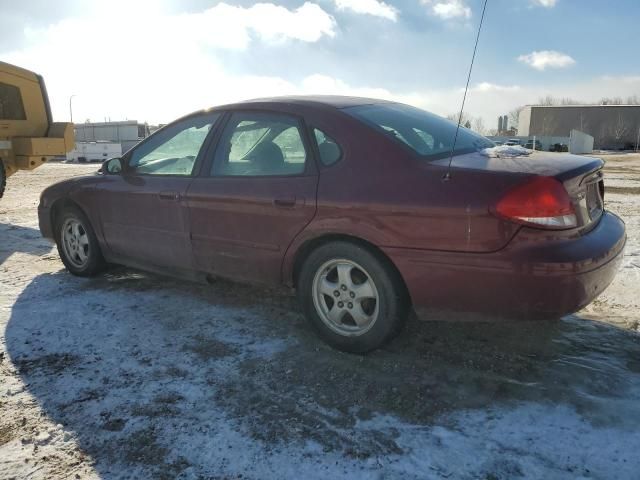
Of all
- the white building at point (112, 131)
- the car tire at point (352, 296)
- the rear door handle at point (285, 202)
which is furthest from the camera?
the white building at point (112, 131)

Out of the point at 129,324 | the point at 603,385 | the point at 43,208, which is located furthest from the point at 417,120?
the point at 43,208

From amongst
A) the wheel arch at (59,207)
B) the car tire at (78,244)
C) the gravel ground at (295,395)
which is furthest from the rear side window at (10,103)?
the gravel ground at (295,395)

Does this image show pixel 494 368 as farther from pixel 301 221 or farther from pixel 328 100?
pixel 328 100

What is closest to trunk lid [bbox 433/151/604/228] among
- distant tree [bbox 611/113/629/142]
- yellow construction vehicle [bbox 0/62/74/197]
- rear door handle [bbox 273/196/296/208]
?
rear door handle [bbox 273/196/296/208]

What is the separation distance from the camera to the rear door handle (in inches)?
126

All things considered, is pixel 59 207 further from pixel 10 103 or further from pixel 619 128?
pixel 619 128

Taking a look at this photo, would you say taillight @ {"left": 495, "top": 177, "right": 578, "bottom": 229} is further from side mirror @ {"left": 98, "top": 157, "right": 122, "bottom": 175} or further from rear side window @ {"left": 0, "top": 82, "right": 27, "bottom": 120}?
rear side window @ {"left": 0, "top": 82, "right": 27, "bottom": 120}

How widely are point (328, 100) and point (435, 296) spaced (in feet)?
5.15

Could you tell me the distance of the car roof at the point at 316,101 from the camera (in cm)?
339

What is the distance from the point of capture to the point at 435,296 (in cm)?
281

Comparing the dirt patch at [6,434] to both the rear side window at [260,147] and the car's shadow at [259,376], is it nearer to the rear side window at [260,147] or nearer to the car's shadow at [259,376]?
the car's shadow at [259,376]

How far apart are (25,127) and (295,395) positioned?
9.25m

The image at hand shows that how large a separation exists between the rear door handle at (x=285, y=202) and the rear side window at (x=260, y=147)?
18 cm

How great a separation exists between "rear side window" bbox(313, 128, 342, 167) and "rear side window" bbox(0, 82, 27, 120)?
8.41 m
